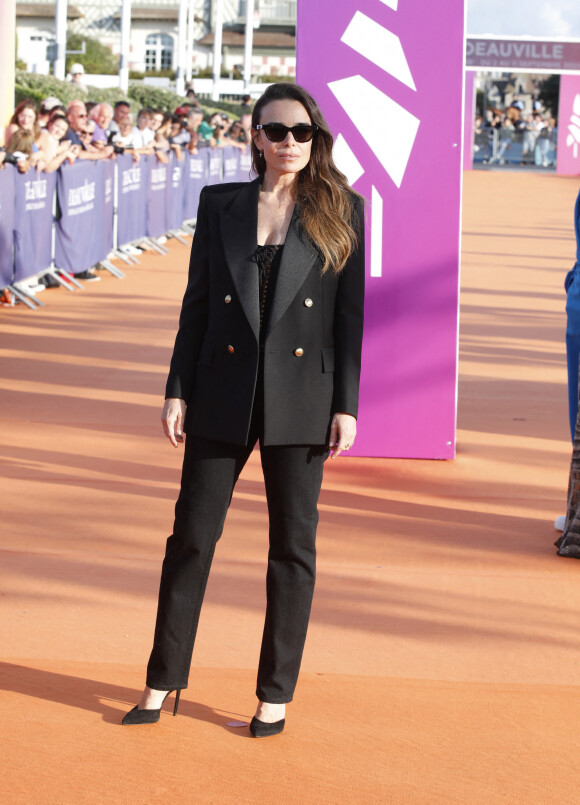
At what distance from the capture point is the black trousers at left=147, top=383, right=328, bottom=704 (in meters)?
3.67

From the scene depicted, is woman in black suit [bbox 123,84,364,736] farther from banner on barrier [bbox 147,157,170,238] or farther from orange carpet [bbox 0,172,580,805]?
banner on barrier [bbox 147,157,170,238]

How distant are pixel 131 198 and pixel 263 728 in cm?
1406

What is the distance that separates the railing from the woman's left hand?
183 feet

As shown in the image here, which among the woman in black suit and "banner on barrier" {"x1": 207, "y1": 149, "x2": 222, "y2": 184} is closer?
the woman in black suit

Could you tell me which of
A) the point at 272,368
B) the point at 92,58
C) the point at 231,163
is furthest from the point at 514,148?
the point at 272,368

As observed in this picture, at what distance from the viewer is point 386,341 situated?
7371mm

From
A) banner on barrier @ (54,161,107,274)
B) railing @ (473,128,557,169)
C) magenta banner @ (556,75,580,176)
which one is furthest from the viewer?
railing @ (473,128,557,169)

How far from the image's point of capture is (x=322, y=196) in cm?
370

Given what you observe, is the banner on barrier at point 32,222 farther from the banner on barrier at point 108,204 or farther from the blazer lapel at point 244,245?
the blazer lapel at point 244,245

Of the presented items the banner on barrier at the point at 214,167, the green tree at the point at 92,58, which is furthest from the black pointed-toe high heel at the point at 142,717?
the green tree at the point at 92,58

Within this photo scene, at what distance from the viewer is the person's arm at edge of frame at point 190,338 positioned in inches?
147

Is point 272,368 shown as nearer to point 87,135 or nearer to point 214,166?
point 87,135

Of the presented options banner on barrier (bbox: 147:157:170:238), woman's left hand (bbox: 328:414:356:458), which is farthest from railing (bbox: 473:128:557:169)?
woman's left hand (bbox: 328:414:356:458)

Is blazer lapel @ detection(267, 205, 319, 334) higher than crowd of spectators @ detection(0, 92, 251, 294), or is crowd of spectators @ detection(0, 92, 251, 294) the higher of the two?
crowd of spectators @ detection(0, 92, 251, 294)
